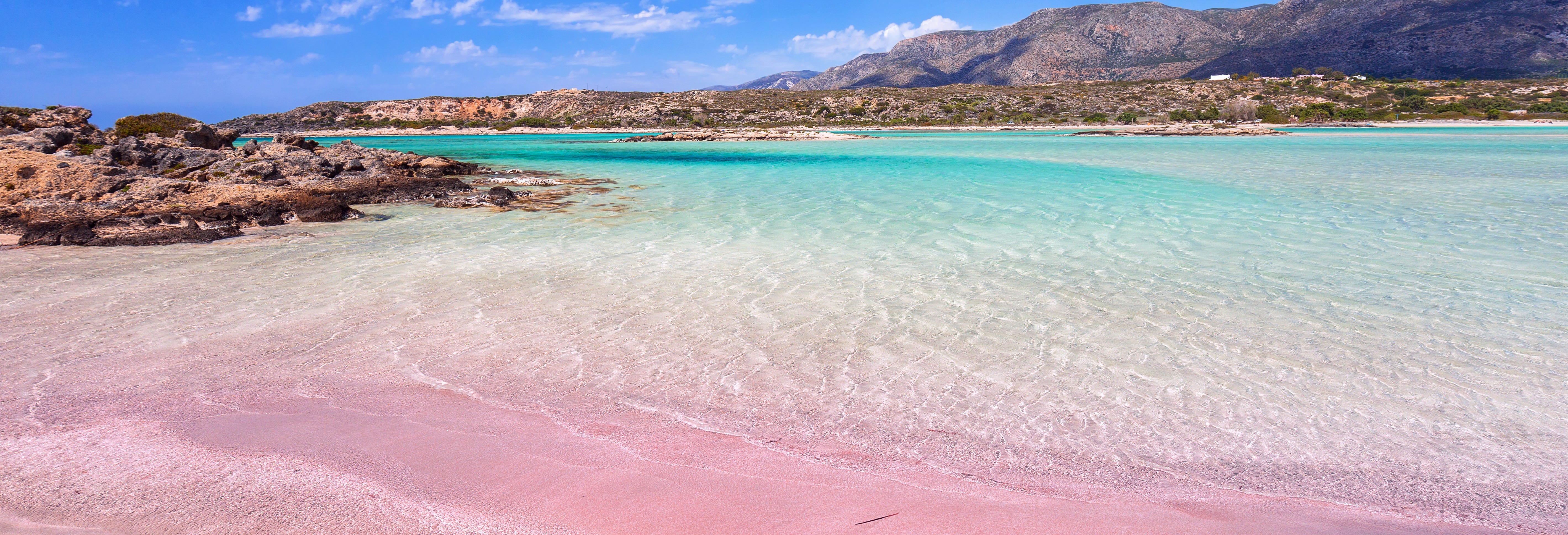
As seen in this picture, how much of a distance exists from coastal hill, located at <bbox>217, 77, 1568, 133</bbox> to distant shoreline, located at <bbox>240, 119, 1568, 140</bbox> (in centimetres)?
148

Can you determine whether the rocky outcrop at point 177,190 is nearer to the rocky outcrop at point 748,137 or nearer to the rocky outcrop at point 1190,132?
the rocky outcrop at point 748,137

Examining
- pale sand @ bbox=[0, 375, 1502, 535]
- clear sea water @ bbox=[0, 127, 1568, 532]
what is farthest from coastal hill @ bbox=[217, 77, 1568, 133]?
pale sand @ bbox=[0, 375, 1502, 535]

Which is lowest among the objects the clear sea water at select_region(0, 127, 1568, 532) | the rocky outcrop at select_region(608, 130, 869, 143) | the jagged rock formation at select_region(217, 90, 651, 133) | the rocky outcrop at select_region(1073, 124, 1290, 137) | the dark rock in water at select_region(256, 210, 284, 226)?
the clear sea water at select_region(0, 127, 1568, 532)

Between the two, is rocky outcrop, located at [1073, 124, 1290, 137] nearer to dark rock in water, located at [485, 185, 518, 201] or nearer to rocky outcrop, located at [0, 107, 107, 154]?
dark rock in water, located at [485, 185, 518, 201]

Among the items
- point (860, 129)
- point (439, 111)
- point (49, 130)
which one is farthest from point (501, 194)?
point (439, 111)

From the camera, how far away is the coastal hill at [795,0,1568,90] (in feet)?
305

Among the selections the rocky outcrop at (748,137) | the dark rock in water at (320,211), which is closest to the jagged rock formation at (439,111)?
the rocky outcrop at (748,137)

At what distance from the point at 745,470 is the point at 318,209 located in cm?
1056

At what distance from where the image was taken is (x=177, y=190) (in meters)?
12.1

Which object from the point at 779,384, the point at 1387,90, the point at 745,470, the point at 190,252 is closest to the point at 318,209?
the point at 190,252

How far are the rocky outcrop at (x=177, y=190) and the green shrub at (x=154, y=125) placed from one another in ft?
26.8

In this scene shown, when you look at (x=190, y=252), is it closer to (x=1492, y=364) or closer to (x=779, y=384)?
(x=779, y=384)

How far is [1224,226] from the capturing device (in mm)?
9617

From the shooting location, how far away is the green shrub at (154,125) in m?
25.1
